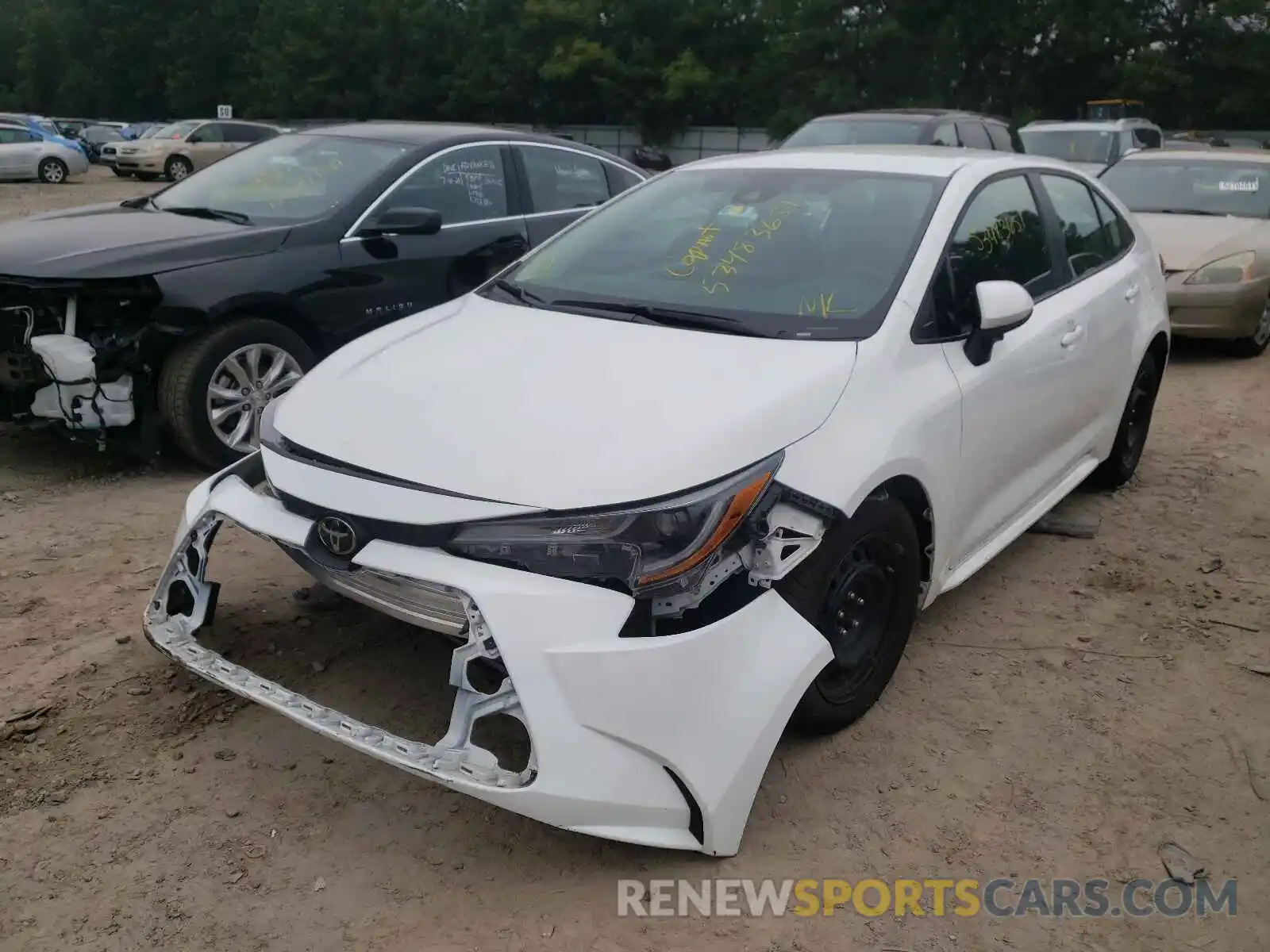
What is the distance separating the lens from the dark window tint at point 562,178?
6.39 meters

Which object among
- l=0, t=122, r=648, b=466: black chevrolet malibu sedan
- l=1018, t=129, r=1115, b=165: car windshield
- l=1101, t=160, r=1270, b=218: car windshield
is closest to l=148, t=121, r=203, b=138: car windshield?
l=1018, t=129, r=1115, b=165: car windshield

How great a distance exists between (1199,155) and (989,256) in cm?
725

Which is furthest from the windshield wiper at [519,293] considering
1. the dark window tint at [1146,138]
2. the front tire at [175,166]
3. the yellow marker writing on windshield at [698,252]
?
the front tire at [175,166]

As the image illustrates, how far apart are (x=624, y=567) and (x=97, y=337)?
341 centimetres

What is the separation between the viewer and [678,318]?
331 cm

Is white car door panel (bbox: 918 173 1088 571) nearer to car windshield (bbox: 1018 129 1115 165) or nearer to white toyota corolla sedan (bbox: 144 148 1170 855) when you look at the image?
white toyota corolla sedan (bbox: 144 148 1170 855)

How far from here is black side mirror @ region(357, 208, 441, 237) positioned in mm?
5246

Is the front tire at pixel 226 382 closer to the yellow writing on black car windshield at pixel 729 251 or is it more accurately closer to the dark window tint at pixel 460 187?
the dark window tint at pixel 460 187

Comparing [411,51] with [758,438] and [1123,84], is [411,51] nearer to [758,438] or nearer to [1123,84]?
[1123,84]

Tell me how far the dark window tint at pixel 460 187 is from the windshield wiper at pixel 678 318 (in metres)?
2.56

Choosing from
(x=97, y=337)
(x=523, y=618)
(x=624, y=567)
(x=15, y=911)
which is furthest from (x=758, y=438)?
(x=97, y=337)

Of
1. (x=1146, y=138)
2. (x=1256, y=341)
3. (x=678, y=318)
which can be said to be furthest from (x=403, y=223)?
(x=1146, y=138)

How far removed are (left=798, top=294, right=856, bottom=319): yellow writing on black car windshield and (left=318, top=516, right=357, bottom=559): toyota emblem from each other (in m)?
1.48

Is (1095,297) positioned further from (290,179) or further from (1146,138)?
(1146,138)
